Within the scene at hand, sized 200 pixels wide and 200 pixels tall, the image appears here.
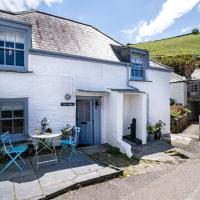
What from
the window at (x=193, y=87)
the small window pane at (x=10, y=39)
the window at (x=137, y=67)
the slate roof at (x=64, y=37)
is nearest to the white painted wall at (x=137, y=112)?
the window at (x=137, y=67)

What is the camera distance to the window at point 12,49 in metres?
8.84

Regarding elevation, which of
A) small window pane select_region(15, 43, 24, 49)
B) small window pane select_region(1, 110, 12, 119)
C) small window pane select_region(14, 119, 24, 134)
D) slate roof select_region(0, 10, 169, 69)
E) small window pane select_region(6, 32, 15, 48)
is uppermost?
slate roof select_region(0, 10, 169, 69)

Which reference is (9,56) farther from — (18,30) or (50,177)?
(50,177)

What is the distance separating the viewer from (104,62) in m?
11.8

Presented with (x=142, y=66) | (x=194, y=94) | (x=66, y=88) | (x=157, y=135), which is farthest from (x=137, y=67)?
(x=194, y=94)

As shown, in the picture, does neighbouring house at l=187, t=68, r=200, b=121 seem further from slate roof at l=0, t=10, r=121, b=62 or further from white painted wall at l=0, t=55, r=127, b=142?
white painted wall at l=0, t=55, r=127, b=142

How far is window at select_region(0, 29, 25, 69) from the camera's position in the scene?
884 centimetres

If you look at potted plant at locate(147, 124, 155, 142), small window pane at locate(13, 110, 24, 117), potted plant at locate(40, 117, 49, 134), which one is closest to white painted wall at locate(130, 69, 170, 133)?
potted plant at locate(147, 124, 155, 142)

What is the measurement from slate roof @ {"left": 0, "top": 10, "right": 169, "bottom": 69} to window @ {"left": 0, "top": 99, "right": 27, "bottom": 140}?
2754 mm

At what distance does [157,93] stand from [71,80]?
7084 mm

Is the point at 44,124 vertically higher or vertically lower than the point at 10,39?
lower

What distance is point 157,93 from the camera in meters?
15.0

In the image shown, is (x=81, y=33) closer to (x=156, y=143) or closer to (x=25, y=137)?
(x=25, y=137)

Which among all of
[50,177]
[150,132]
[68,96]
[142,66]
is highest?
[142,66]
